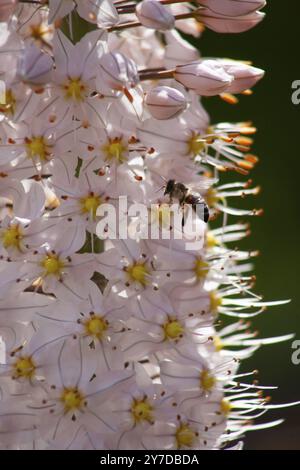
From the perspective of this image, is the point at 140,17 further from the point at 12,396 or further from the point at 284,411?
the point at 284,411

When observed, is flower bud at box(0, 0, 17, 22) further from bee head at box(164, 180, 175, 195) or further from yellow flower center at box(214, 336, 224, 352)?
yellow flower center at box(214, 336, 224, 352)

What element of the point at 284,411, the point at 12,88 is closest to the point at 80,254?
the point at 12,88

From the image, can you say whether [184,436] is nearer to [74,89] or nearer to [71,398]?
[71,398]

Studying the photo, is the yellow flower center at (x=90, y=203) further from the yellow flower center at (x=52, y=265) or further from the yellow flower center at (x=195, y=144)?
the yellow flower center at (x=195, y=144)

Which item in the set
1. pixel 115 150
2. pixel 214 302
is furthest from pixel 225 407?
pixel 115 150

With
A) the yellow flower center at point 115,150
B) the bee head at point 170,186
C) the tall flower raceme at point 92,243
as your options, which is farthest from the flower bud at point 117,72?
the bee head at point 170,186

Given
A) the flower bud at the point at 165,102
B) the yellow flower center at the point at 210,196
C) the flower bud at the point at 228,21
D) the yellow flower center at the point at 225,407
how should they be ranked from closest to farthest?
the flower bud at the point at 165,102 → the flower bud at the point at 228,21 → the yellow flower center at the point at 225,407 → the yellow flower center at the point at 210,196
